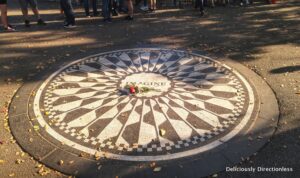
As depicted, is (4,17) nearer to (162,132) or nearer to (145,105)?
(145,105)

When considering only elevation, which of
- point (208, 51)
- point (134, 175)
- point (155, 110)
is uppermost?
point (208, 51)

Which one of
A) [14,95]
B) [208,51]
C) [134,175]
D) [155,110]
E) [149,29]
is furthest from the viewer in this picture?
[149,29]

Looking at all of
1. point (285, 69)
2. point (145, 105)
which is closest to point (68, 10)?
point (145, 105)

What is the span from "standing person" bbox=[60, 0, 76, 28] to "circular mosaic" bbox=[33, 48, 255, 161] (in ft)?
11.2

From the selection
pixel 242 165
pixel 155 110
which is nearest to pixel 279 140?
pixel 242 165

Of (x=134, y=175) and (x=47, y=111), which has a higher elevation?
(x=47, y=111)

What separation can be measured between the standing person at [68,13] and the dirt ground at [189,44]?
33 cm

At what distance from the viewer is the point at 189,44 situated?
10664mm

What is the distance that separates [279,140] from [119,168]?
→ 9.51ft

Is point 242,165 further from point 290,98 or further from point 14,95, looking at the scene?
point 14,95

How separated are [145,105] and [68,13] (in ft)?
21.7

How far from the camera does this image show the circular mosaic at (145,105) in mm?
6133

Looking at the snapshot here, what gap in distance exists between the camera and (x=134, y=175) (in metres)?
5.38

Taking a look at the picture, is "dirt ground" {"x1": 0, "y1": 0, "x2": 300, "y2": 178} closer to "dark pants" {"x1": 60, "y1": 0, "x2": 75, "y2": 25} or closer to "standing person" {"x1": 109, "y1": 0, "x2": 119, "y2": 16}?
"dark pants" {"x1": 60, "y1": 0, "x2": 75, "y2": 25}
